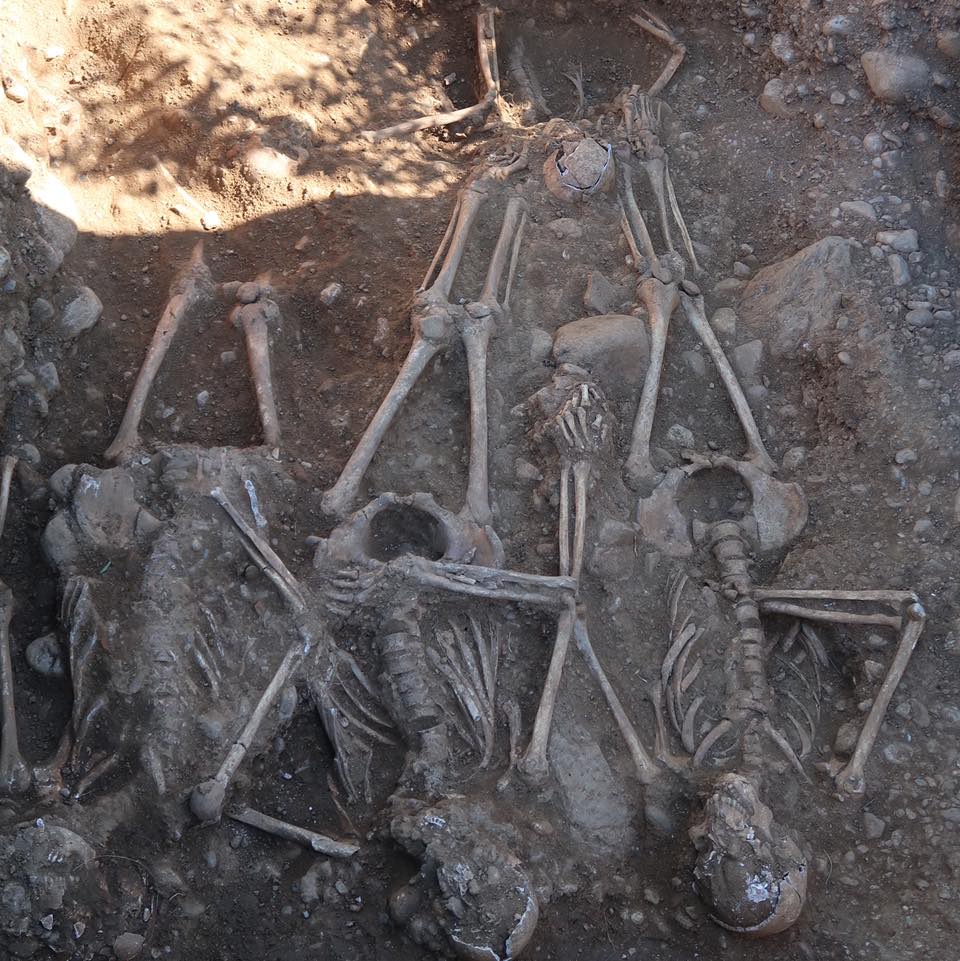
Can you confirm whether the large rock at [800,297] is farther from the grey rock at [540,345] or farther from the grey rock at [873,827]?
the grey rock at [873,827]

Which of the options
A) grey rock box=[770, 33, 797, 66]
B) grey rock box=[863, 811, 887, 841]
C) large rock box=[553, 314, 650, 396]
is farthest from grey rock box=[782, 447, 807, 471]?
grey rock box=[770, 33, 797, 66]

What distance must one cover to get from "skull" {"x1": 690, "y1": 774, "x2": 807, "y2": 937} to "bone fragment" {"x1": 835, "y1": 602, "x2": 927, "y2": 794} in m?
0.35

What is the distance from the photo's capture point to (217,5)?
6.16 meters

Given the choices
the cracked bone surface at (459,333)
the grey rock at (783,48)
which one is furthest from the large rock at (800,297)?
the grey rock at (783,48)

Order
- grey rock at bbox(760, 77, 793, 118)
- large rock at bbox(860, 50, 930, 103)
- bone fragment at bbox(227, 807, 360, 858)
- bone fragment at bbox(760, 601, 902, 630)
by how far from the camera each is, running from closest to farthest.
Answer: bone fragment at bbox(227, 807, 360, 858), bone fragment at bbox(760, 601, 902, 630), large rock at bbox(860, 50, 930, 103), grey rock at bbox(760, 77, 793, 118)

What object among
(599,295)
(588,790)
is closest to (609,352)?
(599,295)

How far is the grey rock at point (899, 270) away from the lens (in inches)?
208

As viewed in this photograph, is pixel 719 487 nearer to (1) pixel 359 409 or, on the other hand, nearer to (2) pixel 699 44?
(1) pixel 359 409

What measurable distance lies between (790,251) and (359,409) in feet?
7.89

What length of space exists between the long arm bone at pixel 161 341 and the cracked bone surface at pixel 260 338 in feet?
0.70

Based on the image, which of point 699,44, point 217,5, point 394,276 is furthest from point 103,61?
point 699,44

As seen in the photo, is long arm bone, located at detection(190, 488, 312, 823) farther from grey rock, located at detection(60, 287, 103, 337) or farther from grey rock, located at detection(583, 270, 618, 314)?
grey rock, located at detection(583, 270, 618, 314)

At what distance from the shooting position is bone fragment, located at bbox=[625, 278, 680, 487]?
4855mm

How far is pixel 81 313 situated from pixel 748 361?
3.08 meters
